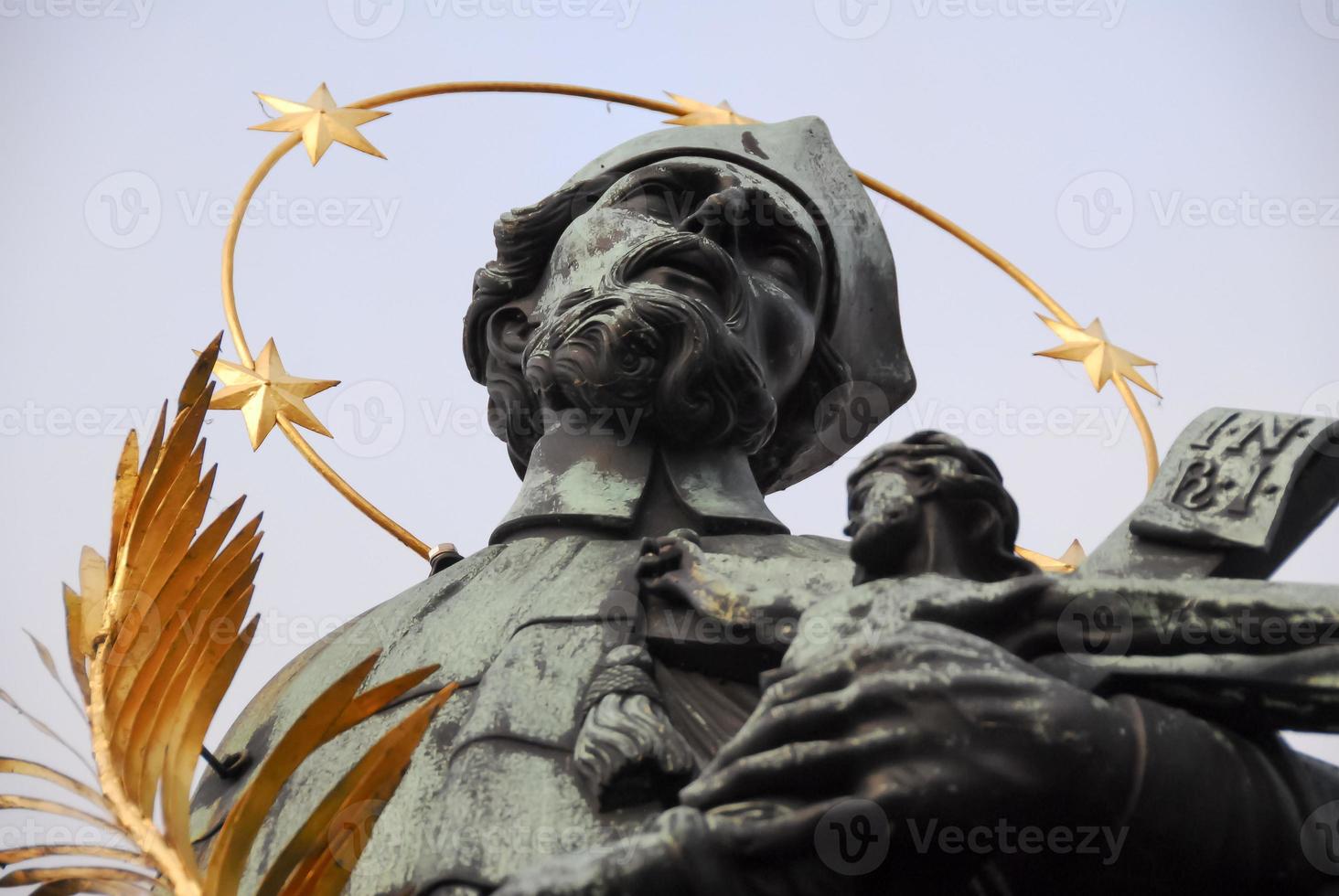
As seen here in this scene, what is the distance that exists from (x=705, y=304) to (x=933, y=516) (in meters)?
1.36

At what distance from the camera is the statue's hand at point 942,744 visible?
116 inches

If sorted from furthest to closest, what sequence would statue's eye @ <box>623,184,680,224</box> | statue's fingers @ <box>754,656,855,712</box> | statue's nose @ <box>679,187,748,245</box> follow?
statue's eye @ <box>623,184,680,224</box> < statue's nose @ <box>679,187,748,245</box> < statue's fingers @ <box>754,656,855,712</box>

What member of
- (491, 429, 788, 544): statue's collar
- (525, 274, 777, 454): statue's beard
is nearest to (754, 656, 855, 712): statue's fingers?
(491, 429, 788, 544): statue's collar

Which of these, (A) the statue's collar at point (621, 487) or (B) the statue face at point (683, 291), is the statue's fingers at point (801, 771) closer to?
(A) the statue's collar at point (621, 487)

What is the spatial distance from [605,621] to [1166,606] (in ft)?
3.66

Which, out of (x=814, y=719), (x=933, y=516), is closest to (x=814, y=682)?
(x=814, y=719)

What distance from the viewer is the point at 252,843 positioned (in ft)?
12.9

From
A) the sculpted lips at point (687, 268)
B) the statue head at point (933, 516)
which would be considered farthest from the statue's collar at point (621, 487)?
the statue head at point (933, 516)

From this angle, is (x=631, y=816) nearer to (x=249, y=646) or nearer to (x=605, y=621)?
(x=605, y=621)

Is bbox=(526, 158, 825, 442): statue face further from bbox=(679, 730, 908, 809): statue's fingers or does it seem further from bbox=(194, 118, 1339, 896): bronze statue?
bbox=(679, 730, 908, 809): statue's fingers

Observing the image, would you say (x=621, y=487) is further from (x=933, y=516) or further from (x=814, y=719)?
(x=814, y=719)

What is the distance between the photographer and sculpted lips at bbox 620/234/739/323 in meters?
4.71

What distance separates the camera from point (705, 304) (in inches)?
Result: 185

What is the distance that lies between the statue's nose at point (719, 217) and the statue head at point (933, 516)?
4.84 feet
